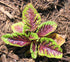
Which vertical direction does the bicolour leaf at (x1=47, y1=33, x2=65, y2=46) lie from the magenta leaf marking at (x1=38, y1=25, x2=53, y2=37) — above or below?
below

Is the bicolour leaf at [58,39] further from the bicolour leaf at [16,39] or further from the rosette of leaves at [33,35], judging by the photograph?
the bicolour leaf at [16,39]

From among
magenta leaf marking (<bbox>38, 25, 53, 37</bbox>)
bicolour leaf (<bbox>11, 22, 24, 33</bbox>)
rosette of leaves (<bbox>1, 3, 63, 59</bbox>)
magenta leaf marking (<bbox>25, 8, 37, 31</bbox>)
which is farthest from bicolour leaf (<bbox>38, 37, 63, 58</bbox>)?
bicolour leaf (<bbox>11, 22, 24, 33</bbox>)

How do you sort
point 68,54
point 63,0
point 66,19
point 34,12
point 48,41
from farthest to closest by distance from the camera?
point 63,0 < point 66,19 < point 68,54 < point 34,12 < point 48,41

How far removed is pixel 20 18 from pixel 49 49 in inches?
27.4

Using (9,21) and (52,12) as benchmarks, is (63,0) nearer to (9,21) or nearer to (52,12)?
(52,12)

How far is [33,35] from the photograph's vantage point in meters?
1.49

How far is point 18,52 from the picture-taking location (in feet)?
5.24

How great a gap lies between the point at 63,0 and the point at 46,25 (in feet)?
2.33

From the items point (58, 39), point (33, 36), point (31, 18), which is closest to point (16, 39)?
point (33, 36)

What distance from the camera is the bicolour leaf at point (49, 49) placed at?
1.36m

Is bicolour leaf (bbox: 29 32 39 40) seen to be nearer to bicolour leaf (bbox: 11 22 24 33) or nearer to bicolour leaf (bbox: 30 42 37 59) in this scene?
bicolour leaf (bbox: 30 42 37 59)

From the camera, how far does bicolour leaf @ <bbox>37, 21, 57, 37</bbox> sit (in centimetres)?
152

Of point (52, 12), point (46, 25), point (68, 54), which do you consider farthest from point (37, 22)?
point (68, 54)

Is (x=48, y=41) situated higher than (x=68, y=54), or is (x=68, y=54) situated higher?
(x=48, y=41)
